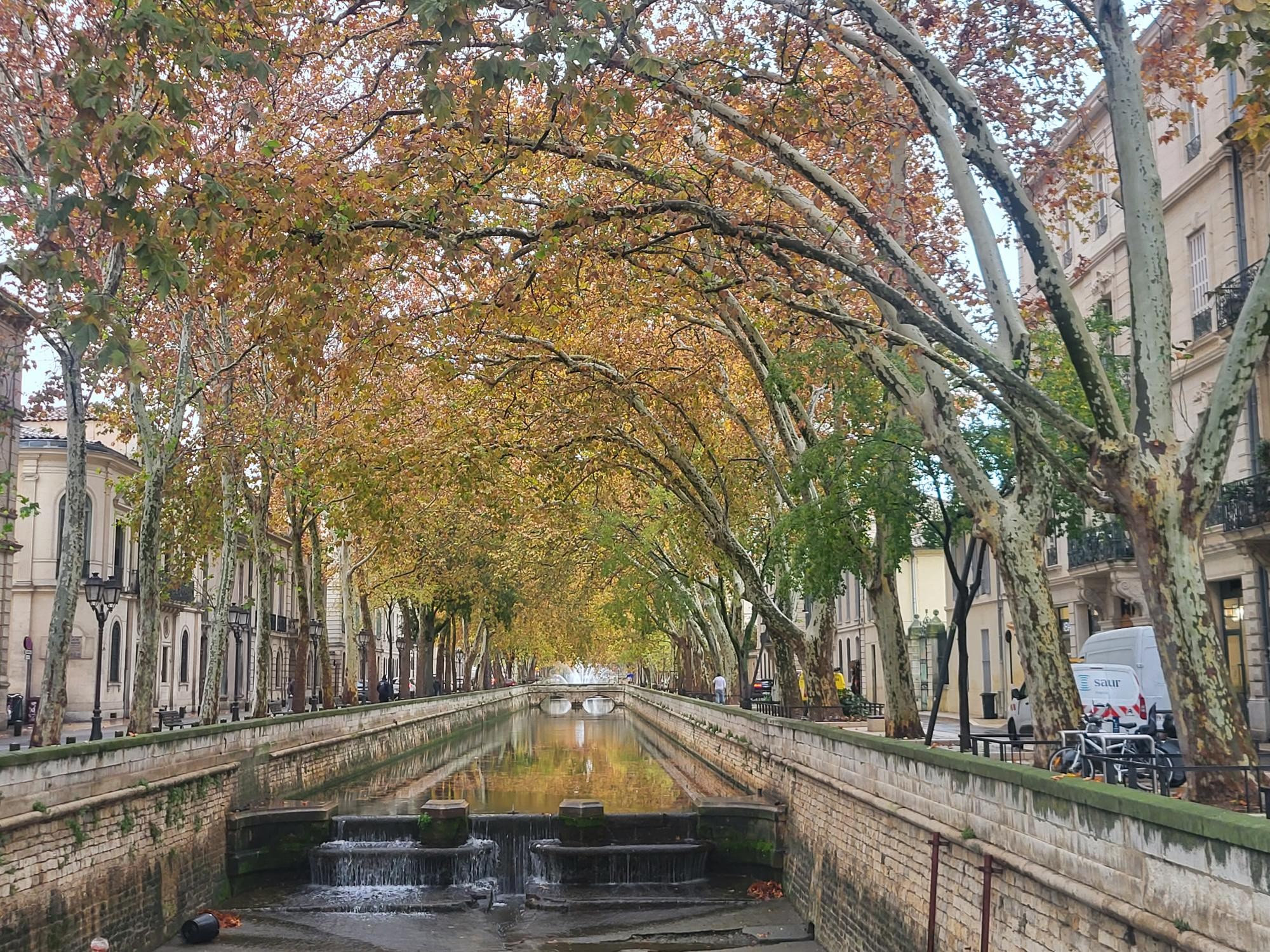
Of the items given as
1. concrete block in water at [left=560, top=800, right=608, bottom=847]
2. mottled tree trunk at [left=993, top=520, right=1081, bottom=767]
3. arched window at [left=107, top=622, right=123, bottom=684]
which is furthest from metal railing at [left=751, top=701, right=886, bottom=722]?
arched window at [left=107, top=622, right=123, bottom=684]

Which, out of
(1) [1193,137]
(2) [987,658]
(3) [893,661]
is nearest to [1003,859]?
(3) [893,661]

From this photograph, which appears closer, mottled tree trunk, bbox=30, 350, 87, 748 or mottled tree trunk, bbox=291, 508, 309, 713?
mottled tree trunk, bbox=30, 350, 87, 748

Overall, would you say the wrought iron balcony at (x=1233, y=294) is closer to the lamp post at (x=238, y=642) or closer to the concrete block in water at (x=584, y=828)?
the concrete block in water at (x=584, y=828)

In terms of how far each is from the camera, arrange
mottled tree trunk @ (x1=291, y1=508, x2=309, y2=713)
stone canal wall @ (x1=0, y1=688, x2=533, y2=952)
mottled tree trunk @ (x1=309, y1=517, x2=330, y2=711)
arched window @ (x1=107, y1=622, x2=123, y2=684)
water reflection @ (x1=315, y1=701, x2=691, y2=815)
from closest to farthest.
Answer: stone canal wall @ (x1=0, y1=688, x2=533, y2=952) < water reflection @ (x1=315, y1=701, x2=691, y2=815) < mottled tree trunk @ (x1=291, y1=508, x2=309, y2=713) < mottled tree trunk @ (x1=309, y1=517, x2=330, y2=711) < arched window @ (x1=107, y1=622, x2=123, y2=684)

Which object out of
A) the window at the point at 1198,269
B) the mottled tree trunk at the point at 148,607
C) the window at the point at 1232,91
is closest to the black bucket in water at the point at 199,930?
the mottled tree trunk at the point at 148,607

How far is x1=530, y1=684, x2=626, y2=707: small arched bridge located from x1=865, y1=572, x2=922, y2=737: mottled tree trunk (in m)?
84.4

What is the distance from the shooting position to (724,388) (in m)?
27.3

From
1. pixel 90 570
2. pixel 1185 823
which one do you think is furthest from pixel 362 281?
pixel 90 570

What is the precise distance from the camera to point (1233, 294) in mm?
22188

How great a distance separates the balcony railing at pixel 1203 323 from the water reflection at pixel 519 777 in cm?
1448

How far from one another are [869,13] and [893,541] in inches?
375

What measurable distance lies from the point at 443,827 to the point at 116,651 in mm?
27915

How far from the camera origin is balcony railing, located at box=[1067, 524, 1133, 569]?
2800cm

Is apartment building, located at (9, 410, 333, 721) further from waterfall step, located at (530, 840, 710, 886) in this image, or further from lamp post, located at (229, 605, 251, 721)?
waterfall step, located at (530, 840, 710, 886)
